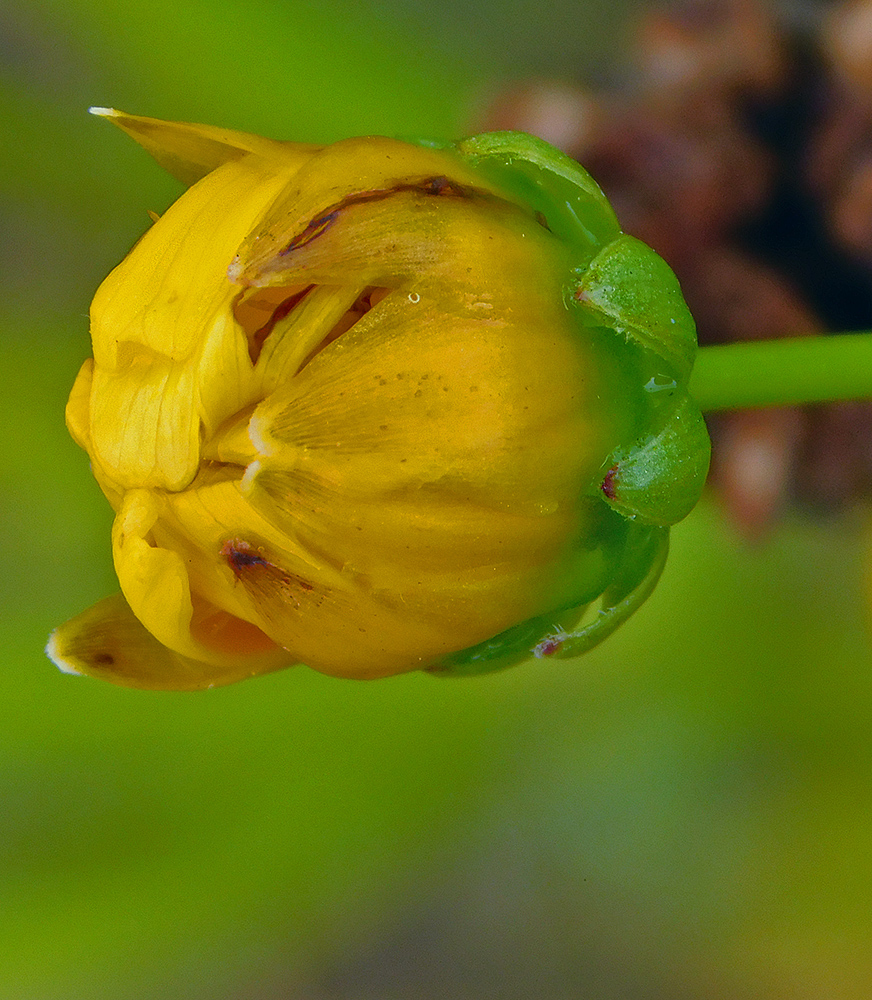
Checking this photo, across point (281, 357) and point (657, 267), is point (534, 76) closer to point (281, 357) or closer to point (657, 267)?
point (657, 267)

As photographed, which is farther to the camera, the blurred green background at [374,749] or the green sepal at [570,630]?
the blurred green background at [374,749]

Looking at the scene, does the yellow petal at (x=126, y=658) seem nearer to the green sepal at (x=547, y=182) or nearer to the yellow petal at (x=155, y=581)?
the yellow petal at (x=155, y=581)

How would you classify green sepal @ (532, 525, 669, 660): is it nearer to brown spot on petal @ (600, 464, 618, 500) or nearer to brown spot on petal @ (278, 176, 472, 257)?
brown spot on petal @ (600, 464, 618, 500)

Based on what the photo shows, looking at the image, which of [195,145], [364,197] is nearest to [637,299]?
[364,197]

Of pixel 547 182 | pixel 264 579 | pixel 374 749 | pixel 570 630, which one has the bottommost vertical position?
pixel 374 749

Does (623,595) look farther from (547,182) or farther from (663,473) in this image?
(547,182)

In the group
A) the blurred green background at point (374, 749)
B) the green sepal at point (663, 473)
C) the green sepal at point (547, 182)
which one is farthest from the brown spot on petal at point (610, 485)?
the blurred green background at point (374, 749)

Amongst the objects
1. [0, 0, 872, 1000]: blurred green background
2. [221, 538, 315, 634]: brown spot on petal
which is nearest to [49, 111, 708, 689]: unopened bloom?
[221, 538, 315, 634]: brown spot on petal
